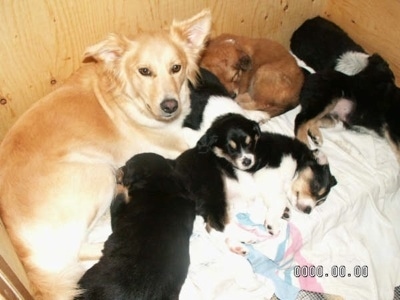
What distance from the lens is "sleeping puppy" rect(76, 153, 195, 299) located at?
5.60 ft

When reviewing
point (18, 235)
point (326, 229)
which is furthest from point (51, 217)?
point (326, 229)

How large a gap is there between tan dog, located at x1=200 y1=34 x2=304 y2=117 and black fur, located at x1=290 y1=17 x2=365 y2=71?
260mm

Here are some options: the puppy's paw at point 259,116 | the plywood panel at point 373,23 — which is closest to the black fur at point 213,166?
the puppy's paw at point 259,116

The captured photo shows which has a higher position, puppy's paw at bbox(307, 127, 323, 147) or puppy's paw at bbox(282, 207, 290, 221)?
puppy's paw at bbox(307, 127, 323, 147)

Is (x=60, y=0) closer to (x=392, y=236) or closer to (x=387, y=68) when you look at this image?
(x=387, y=68)

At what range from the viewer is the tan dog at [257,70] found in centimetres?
279

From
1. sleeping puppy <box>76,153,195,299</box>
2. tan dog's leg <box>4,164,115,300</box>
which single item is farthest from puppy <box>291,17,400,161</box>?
tan dog's leg <box>4,164,115,300</box>

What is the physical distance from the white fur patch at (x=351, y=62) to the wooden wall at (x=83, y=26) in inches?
8.0

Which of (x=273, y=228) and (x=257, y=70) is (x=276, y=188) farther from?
(x=257, y=70)

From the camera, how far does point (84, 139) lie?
2176 mm

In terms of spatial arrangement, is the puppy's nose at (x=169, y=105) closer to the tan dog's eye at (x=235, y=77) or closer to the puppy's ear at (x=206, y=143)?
the puppy's ear at (x=206, y=143)

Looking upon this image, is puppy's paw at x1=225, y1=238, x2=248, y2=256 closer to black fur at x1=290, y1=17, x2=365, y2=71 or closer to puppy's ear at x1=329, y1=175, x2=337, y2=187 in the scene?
puppy's ear at x1=329, y1=175, x2=337, y2=187

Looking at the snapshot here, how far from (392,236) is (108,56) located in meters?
1.98

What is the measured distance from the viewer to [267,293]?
2.15m
